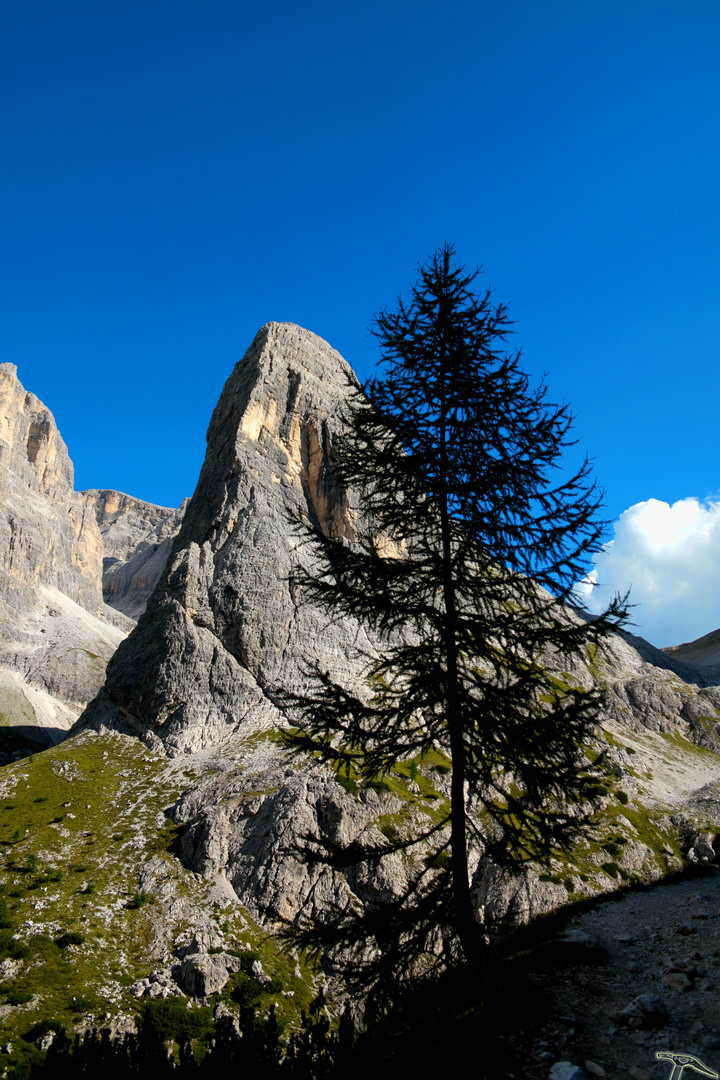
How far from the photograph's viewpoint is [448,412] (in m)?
11.4

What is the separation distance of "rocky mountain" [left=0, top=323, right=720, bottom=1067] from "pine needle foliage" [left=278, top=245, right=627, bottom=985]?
3.49 feet

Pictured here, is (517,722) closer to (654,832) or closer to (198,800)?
(198,800)

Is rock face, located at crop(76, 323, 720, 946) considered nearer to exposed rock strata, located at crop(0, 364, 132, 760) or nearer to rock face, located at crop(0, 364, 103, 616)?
exposed rock strata, located at crop(0, 364, 132, 760)

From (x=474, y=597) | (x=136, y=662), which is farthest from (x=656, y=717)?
(x=474, y=597)

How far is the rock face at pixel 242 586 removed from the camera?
42406mm

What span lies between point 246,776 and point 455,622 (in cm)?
3012

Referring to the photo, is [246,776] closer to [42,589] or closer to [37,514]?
[42,589]

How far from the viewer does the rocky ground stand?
20.2ft

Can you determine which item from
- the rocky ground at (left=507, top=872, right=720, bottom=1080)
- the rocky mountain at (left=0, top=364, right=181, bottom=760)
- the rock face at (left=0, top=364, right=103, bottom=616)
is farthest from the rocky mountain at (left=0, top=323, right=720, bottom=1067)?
the rock face at (left=0, top=364, right=103, bottom=616)

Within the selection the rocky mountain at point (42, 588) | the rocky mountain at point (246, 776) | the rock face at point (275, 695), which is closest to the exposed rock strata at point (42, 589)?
the rocky mountain at point (42, 588)

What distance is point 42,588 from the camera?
108250mm

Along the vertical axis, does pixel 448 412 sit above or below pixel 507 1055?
above

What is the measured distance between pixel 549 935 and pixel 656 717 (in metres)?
58.1

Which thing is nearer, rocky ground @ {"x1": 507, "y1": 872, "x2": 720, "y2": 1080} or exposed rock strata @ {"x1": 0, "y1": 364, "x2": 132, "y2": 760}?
rocky ground @ {"x1": 507, "y1": 872, "x2": 720, "y2": 1080}
